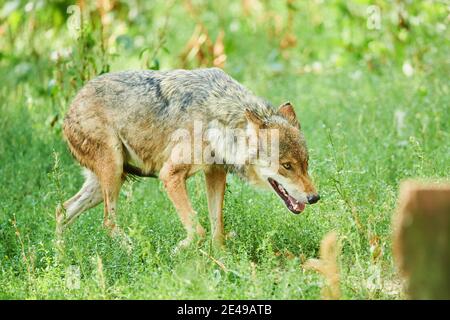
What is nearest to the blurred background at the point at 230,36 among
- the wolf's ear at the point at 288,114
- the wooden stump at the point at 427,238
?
the wolf's ear at the point at 288,114

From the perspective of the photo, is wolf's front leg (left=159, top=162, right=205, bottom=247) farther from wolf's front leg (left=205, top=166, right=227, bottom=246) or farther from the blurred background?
the blurred background

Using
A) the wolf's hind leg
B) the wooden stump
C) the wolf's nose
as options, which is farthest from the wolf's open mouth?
the wooden stump

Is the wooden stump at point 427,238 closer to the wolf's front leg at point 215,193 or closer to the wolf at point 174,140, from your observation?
the wolf at point 174,140

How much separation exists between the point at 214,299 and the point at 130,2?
10.5 meters

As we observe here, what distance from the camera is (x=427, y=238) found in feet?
14.0

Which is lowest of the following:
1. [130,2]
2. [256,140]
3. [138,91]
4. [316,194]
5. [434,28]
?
[316,194]

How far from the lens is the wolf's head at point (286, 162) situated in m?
7.27

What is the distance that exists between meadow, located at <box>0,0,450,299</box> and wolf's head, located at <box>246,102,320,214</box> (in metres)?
0.21

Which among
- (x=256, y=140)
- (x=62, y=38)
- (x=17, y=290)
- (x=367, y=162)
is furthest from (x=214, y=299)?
(x=62, y=38)

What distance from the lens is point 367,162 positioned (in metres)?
9.04

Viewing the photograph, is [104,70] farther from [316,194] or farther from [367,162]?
[316,194]

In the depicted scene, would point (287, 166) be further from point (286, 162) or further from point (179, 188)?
point (179, 188)

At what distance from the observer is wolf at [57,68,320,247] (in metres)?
7.36

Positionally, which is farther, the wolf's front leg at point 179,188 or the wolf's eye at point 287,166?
the wolf's front leg at point 179,188
